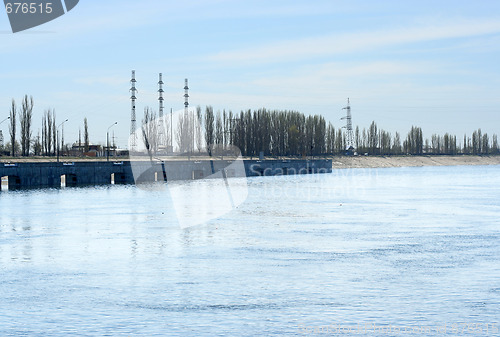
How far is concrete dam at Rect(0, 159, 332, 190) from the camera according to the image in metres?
101

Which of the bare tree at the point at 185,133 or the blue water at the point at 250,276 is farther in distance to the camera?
the bare tree at the point at 185,133

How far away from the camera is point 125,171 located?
120 metres

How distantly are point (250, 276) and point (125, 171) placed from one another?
97780mm

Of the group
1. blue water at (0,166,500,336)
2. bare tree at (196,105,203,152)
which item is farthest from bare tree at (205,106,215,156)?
blue water at (0,166,500,336)

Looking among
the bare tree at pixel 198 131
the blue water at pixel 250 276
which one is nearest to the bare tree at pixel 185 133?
the bare tree at pixel 198 131

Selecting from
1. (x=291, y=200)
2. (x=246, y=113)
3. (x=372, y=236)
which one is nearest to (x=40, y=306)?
(x=372, y=236)

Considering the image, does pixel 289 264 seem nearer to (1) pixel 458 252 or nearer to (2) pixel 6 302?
(1) pixel 458 252

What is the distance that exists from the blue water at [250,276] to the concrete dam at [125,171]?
5750 centimetres

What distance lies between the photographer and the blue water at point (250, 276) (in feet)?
60.4

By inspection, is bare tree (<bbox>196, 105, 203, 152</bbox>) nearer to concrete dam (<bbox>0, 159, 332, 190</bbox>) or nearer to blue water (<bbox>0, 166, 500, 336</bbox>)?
concrete dam (<bbox>0, 159, 332, 190</bbox>)

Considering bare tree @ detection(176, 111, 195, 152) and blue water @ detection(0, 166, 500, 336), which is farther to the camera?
bare tree @ detection(176, 111, 195, 152)

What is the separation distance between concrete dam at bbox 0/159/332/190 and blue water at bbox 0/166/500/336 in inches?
2264

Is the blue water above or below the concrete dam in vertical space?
below

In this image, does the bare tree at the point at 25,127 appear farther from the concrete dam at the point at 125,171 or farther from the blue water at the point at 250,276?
the blue water at the point at 250,276
